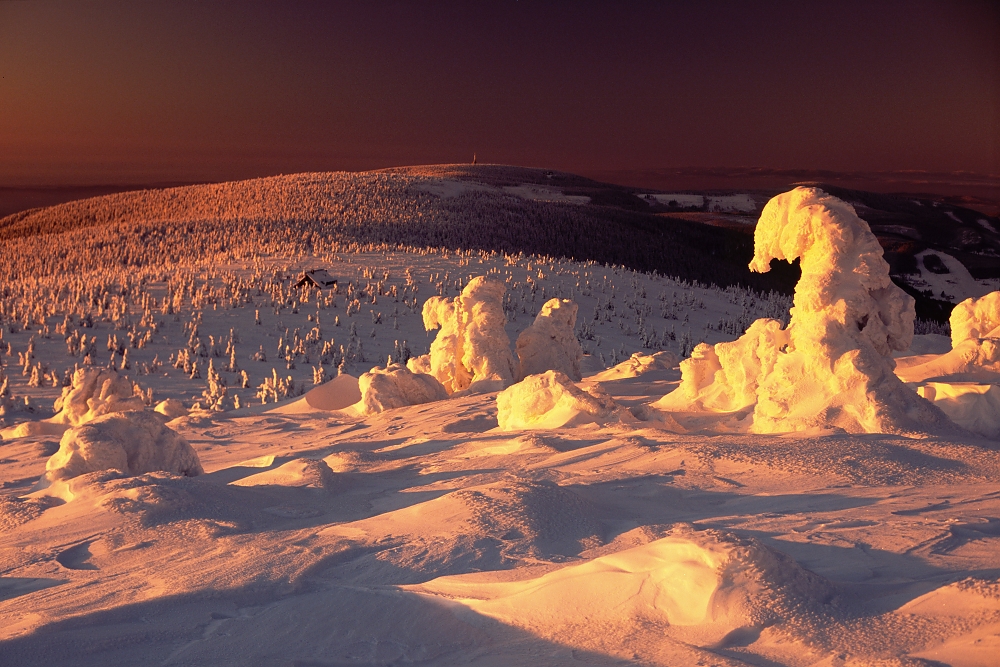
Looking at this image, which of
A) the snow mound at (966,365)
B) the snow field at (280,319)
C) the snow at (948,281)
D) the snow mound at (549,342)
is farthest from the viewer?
the snow at (948,281)

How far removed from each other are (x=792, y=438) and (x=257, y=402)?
32.3 ft

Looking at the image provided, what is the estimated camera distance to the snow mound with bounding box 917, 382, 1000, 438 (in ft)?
25.2

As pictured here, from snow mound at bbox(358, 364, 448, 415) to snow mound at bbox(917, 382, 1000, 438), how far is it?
632 cm

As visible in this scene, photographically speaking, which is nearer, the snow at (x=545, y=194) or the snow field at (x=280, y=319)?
the snow field at (x=280, y=319)

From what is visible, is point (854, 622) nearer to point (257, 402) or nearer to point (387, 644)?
point (387, 644)

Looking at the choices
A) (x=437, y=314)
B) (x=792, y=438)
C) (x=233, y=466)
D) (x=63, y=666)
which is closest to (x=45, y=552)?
(x=63, y=666)

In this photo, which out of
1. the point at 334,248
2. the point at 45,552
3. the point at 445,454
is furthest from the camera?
the point at 334,248

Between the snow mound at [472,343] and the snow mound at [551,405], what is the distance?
3.31m

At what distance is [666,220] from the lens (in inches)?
2776

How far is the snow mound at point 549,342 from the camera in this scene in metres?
13.2

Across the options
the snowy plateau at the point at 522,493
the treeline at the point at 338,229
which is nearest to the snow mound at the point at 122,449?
the snowy plateau at the point at 522,493

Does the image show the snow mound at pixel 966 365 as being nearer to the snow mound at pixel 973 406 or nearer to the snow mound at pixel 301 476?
the snow mound at pixel 973 406

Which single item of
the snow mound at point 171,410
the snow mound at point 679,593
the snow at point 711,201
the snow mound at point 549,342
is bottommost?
the snow mound at point 171,410

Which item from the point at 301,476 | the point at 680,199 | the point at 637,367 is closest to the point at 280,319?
the point at 637,367
